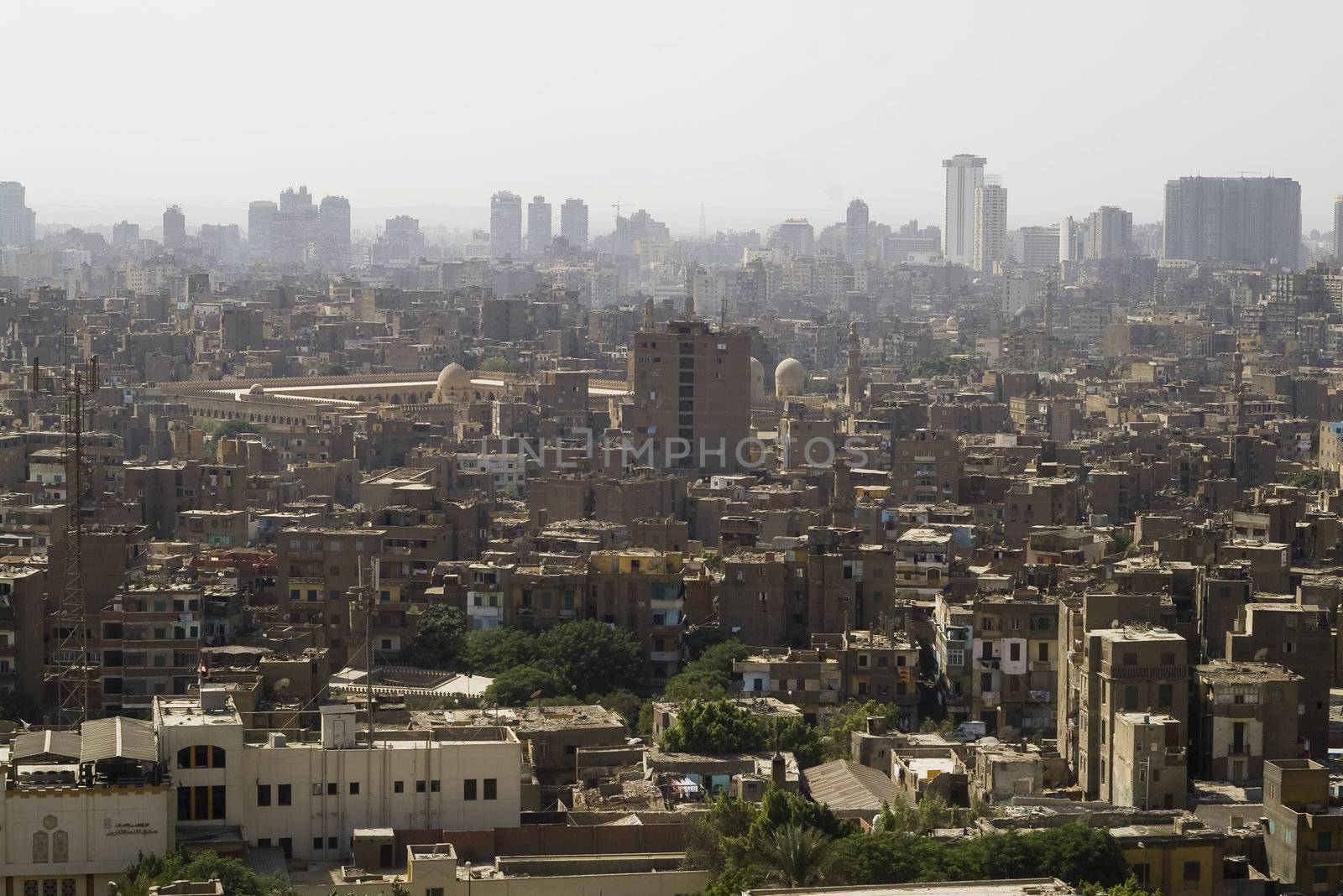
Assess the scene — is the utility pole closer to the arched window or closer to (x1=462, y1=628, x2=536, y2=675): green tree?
the arched window

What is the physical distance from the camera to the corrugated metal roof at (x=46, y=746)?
22375mm

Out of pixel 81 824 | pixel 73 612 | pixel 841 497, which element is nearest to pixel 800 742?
pixel 73 612

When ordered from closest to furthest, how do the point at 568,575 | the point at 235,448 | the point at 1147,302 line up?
the point at 568,575
the point at 235,448
the point at 1147,302

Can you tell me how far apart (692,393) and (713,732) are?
32566mm

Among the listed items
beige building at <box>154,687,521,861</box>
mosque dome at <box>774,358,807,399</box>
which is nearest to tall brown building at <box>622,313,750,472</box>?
mosque dome at <box>774,358,807,399</box>

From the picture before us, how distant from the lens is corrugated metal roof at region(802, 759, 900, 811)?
2702 centimetres

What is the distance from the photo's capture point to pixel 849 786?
27828mm

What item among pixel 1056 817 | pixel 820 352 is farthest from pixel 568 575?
pixel 820 352

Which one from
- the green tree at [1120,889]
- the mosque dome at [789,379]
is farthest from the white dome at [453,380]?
the green tree at [1120,889]

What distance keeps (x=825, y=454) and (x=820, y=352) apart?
60.2 m

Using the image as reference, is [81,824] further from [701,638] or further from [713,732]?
[701,638]

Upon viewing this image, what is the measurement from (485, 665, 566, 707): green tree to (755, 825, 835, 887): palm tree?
39.5ft

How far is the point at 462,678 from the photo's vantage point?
36250mm

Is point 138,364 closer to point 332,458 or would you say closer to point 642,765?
point 332,458
